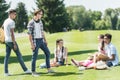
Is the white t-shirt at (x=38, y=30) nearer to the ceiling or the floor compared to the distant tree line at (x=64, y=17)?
nearer to the ceiling

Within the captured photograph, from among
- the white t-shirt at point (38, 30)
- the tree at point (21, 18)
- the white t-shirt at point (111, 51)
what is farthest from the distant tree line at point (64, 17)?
the white t-shirt at point (38, 30)

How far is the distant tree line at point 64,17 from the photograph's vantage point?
252 feet

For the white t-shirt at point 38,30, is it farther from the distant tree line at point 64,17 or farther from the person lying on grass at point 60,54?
the distant tree line at point 64,17

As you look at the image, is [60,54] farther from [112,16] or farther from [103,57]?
[112,16]

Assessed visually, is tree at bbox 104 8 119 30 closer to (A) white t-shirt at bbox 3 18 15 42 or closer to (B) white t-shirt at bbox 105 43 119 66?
(B) white t-shirt at bbox 105 43 119 66

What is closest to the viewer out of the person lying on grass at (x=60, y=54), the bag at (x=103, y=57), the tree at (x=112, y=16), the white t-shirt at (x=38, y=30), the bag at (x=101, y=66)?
the white t-shirt at (x=38, y=30)

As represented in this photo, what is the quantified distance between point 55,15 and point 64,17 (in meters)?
1.76

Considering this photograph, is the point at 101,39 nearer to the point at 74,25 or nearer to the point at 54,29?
the point at 54,29

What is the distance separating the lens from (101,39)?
1500 centimetres

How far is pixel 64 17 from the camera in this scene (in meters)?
76.8

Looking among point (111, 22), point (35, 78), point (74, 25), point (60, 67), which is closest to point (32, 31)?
point (35, 78)

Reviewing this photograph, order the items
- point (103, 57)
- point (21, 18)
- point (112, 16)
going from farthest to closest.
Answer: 1. point (112, 16)
2. point (21, 18)
3. point (103, 57)

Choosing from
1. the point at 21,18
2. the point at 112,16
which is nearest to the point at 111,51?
the point at 21,18

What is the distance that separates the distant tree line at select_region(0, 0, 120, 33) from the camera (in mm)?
76762
